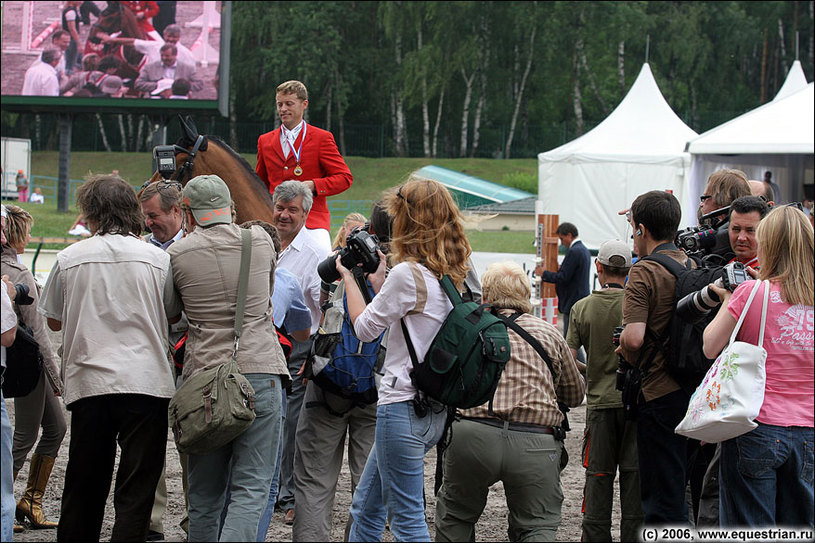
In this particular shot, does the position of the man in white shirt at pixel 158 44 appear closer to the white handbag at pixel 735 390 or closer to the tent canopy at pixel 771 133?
the tent canopy at pixel 771 133

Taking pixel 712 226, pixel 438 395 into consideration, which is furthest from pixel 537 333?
pixel 712 226

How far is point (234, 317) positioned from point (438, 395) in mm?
932

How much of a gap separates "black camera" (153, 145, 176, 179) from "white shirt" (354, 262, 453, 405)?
7.89 feet

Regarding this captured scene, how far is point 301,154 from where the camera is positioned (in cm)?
635

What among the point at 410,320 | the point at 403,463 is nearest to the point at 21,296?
the point at 410,320

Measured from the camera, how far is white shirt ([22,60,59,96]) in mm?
24594

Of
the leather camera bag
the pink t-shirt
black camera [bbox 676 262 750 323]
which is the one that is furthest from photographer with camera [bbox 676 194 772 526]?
the leather camera bag

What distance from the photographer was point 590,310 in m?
5.09

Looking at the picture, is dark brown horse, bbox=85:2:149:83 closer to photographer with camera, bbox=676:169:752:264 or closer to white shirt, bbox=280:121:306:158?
white shirt, bbox=280:121:306:158

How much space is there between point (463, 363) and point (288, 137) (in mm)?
3191

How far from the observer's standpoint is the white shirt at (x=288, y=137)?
6309 mm

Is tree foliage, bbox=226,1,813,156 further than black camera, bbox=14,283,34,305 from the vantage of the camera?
Yes

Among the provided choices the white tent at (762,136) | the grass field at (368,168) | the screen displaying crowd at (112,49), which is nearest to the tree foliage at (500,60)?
the grass field at (368,168)

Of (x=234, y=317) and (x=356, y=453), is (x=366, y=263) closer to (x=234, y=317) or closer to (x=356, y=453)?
(x=234, y=317)
